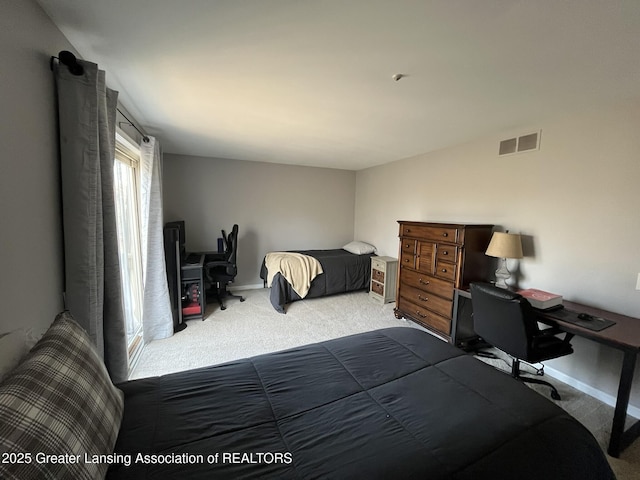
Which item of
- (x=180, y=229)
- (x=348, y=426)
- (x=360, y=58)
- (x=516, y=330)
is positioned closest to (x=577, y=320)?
(x=516, y=330)

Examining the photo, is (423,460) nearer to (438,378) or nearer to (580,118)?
(438,378)

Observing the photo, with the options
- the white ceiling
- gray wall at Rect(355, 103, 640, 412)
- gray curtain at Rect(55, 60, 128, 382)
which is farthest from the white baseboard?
gray curtain at Rect(55, 60, 128, 382)

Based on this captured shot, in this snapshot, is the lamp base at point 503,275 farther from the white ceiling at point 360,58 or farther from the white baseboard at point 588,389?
the white ceiling at point 360,58

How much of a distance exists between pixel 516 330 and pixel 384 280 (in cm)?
221

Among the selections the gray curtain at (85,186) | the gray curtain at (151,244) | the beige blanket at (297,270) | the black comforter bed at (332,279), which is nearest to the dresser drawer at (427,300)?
the black comforter bed at (332,279)

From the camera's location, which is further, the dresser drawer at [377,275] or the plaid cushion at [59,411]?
the dresser drawer at [377,275]

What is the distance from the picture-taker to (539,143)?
245cm

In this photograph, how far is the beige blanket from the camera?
3875 mm

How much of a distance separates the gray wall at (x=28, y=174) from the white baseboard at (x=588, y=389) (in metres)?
3.64

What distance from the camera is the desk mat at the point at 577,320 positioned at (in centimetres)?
176

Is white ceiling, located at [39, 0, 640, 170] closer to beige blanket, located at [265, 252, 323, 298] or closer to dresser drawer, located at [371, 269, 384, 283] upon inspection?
beige blanket, located at [265, 252, 323, 298]

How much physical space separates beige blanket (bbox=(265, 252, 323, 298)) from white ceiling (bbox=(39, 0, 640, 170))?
2004mm

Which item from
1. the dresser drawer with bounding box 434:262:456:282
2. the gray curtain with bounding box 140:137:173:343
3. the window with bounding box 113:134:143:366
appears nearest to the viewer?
the window with bounding box 113:134:143:366

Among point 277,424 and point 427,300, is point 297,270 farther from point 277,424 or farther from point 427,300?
point 277,424
